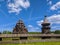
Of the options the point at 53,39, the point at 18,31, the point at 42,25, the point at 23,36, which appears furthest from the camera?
the point at 18,31

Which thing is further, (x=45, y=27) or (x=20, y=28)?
(x=20, y=28)

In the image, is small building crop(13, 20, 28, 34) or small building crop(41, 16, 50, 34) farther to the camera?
small building crop(13, 20, 28, 34)

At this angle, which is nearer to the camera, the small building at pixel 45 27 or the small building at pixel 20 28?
the small building at pixel 45 27

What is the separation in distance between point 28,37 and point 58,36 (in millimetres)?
3811

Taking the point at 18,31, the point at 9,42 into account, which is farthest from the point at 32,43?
the point at 18,31

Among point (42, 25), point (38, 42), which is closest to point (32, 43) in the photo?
point (38, 42)

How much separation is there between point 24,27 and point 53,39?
23276 mm

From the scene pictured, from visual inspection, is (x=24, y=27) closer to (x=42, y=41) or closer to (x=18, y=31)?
(x=18, y=31)

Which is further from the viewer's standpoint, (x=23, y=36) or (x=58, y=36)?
(x=58, y=36)

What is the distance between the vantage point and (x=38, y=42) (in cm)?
1697

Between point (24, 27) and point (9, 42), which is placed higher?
point (24, 27)

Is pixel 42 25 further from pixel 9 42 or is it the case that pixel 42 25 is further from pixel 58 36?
pixel 9 42

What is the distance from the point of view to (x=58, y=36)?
19.2 m

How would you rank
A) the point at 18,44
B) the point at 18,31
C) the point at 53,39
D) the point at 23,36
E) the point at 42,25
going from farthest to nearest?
the point at 18,31 → the point at 42,25 → the point at 53,39 → the point at 23,36 → the point at 18,44
